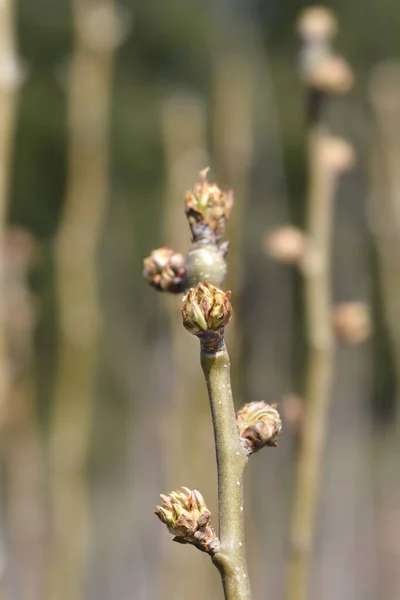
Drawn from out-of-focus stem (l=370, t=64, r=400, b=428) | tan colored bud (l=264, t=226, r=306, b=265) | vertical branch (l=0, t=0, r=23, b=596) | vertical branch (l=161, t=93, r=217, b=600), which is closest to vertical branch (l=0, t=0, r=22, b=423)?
vertical branch (l=0, t=0, r=23, b=596)

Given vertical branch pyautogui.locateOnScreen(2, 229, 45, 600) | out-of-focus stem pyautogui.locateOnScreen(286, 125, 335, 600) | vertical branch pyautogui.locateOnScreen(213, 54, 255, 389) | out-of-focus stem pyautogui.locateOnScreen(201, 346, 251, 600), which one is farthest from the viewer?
vertical branch pyautogui.locateOnScreen(2, 229, 45, 600)

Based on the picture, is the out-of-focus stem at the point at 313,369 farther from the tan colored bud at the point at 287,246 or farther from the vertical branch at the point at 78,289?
the vertical branch at the point at 78,289

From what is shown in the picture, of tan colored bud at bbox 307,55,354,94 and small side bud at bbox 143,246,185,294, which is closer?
small side bud at bbox 143,246,185,294

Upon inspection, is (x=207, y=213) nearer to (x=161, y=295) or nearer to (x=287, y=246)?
(x=287, y=246)

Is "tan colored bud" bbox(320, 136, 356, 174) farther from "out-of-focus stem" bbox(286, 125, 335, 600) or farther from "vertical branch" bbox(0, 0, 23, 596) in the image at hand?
"vertical branch" bbox(0, 0, 23, 596)

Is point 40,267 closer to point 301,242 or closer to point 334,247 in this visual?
point 334,247

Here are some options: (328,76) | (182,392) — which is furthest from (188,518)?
(182,392)

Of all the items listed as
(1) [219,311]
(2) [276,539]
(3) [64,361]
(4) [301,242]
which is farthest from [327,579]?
(1) [219,311]
